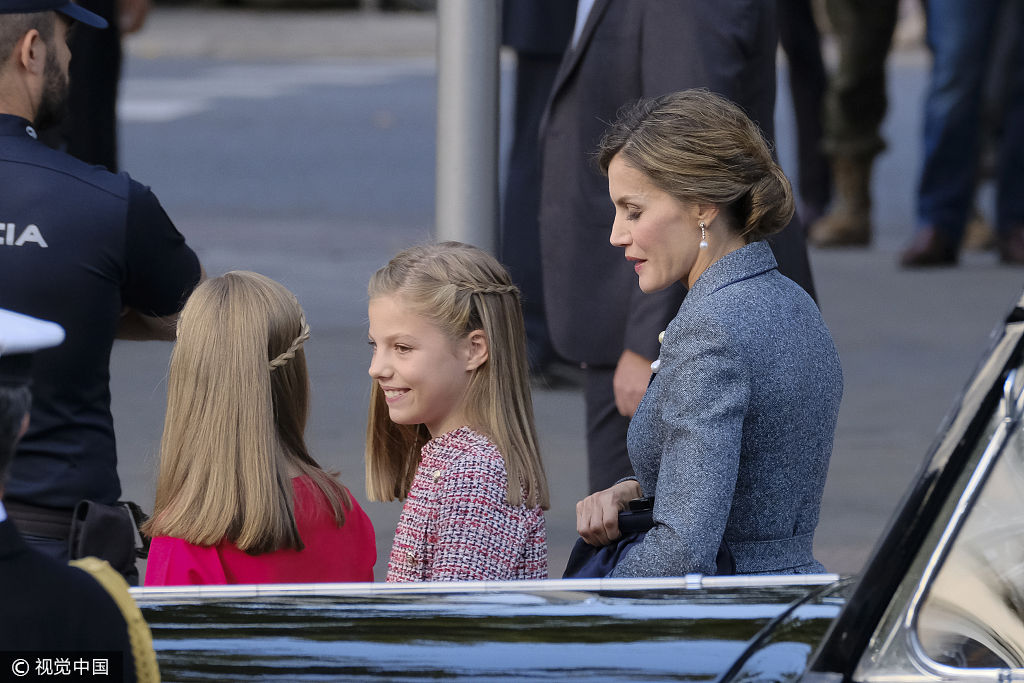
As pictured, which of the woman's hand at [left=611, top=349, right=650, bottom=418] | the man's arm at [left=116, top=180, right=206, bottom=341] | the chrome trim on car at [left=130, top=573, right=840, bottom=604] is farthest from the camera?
the woman's hand at [left=611, top=349, right=650, bottom=418]

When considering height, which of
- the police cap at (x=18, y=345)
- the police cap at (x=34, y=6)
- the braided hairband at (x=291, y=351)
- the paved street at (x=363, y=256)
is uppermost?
the police cap at (x=34, y=6)

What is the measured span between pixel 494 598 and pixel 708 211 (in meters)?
0.92

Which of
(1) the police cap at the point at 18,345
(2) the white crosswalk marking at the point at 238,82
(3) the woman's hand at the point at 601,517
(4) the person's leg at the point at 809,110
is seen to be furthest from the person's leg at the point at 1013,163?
(2) the white crosswalk marking at the point at 238,82

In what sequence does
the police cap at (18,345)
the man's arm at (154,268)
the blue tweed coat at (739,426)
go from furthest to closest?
the man's arm at (154,268) → the blue tweed coat at (739,426) → the police cap at (18,345)

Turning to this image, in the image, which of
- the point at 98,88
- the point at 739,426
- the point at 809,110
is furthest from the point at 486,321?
the point at 809,110

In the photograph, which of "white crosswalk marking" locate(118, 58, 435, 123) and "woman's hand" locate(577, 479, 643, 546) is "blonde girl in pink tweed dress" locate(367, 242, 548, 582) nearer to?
"woman's hand" locate(577, 479, 643, 546)

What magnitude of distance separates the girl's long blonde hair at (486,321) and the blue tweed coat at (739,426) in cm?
19

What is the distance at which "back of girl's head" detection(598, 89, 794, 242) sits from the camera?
2633mm

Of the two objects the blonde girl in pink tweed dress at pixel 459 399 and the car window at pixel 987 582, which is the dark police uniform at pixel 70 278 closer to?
the blonde girl in pink tweed dress at pixel 459 399

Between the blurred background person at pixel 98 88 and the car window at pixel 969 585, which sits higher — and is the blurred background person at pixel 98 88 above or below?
above

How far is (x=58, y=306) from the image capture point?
9.87ft

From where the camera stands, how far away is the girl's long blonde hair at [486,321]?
272cm

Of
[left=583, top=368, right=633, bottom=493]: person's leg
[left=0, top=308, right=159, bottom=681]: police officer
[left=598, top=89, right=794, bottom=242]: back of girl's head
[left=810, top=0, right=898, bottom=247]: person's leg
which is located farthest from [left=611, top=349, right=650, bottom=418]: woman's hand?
[left=810, top=0, right=898, bottom=247]: person's leg

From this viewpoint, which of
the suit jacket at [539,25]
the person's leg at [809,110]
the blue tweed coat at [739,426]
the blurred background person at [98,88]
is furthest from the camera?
the person's leg at [809,110]
